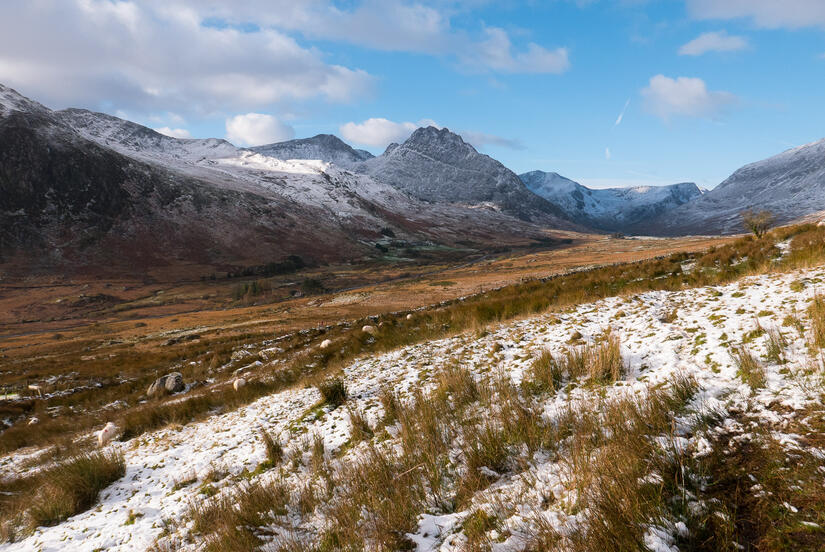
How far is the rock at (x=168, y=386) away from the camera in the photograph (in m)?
17.1

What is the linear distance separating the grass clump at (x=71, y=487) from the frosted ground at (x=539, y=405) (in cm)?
25

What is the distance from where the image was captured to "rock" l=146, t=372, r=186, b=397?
17.1m

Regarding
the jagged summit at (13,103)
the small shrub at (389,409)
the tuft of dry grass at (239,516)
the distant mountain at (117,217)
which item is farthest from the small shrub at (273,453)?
the jagged summit at (13,103)

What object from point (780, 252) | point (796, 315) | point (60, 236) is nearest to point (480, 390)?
point (796, 315)

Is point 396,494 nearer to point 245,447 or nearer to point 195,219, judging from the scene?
point 245,447

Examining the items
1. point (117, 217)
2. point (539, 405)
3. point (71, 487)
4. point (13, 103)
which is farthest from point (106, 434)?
point (13, 103)

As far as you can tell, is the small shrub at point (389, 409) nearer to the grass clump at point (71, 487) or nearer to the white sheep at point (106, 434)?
the grass clump at point (71, 487)

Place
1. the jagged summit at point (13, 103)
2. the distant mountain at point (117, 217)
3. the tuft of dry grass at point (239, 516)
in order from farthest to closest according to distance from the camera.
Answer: the jagged summit at point (13, 103)
the distant mountain at point (117, 217)
the tuft of dry grass at point (239, 516)

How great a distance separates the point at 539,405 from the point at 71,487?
8.04 m

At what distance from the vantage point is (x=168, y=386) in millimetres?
17266

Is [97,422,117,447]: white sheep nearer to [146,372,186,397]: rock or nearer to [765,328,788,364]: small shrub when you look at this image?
[146,372,186,397]: rock

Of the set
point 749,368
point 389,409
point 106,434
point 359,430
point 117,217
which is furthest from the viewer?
point 117,217

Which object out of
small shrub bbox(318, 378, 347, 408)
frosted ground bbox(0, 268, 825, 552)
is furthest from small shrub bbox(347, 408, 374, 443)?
small shrub bbox(318, 378, 347, 408)

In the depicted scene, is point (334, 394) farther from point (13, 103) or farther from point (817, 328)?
point (13, 103)
